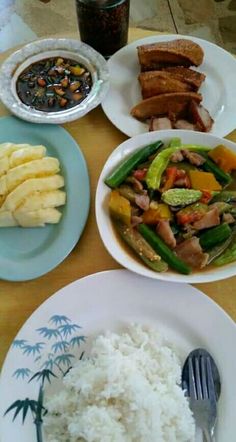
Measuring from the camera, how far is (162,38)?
1553 mm

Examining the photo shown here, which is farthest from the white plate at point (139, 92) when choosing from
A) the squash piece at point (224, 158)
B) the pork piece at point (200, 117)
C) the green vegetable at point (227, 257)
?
the green vegetable at point (227, 257)

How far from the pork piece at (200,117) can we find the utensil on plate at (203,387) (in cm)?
64

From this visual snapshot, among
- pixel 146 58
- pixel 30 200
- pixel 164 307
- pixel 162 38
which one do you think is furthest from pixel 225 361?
pixel 162 38

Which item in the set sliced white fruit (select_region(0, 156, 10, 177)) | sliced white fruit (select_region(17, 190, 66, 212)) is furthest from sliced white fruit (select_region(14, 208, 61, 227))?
sliced white fruit (select_region(0, 156, 10, 177))

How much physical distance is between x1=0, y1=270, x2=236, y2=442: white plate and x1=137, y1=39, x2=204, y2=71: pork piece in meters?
0.72

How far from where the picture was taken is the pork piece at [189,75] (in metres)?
1.44

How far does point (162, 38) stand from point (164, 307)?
0.92 m

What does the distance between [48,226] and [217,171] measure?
1.55 feet

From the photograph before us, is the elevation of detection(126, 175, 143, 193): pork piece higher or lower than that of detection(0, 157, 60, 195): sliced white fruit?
lower

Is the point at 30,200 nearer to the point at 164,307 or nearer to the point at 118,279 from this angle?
the point at 118,279

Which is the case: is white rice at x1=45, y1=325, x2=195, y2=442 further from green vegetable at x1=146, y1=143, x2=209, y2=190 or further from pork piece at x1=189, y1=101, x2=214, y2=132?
pork piece at x1=189, y1=101, x2=214, y2=132

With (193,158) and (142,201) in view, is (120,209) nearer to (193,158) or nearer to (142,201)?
(142,201)

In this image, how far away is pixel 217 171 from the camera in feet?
4.12

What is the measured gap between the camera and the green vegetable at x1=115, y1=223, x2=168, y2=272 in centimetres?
113
